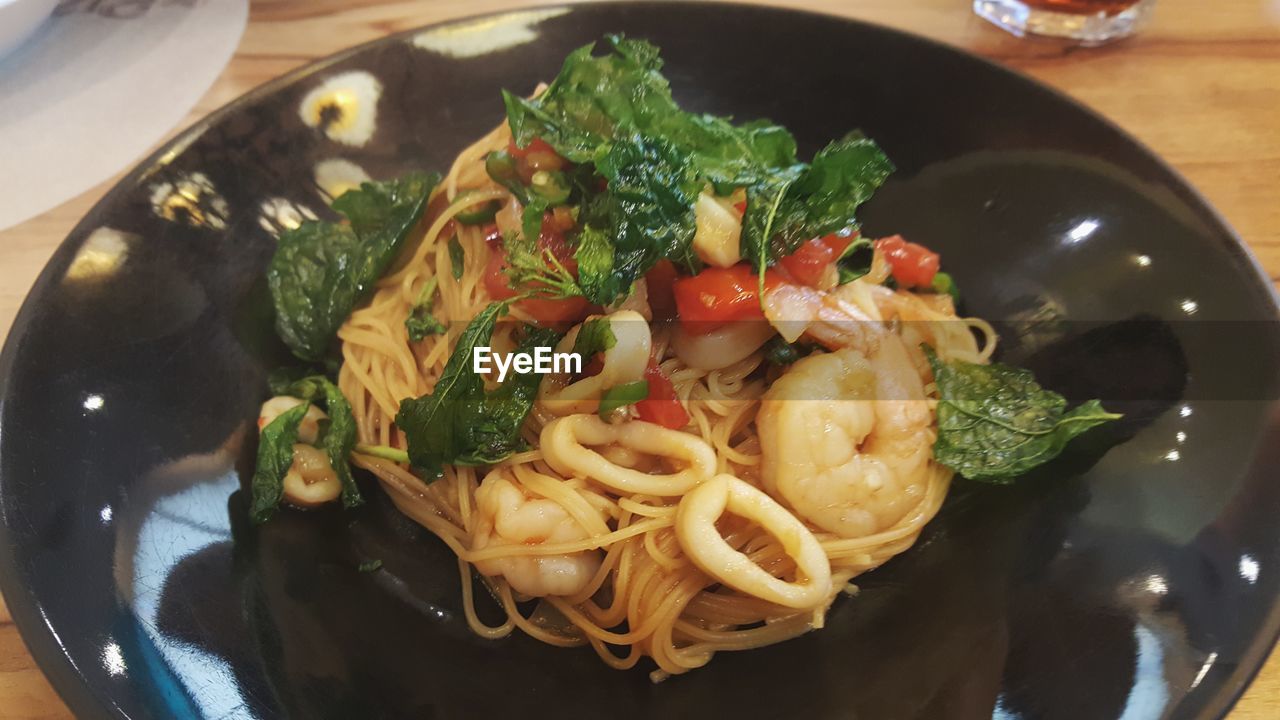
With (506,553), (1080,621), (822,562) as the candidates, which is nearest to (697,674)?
(822,562)

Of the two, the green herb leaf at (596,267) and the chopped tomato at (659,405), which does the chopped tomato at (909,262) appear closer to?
the chopped tomato at (659,405)

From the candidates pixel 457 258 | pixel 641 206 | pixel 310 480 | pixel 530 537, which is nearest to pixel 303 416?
pixel 310 480

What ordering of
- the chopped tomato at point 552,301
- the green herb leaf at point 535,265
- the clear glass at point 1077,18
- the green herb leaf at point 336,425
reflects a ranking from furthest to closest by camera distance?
the clear glass at point 1077,18, the green herb leaf at point 336,425, the chopped tomato at point 552,301, the green herb leaf at point 535,265

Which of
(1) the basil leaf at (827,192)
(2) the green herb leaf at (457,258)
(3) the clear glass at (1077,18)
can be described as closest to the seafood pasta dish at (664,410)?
(1) the basil leaf at (827,192)

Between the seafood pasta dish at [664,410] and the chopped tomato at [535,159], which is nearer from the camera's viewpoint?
the seafood pasta dish at [664,410]

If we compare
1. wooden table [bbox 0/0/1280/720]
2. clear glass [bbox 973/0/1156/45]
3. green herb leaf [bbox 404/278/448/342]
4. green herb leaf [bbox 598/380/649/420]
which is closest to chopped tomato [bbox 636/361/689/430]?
green herb leaf [bbox 598/380/649/420]

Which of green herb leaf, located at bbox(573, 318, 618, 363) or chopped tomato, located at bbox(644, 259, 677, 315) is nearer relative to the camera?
green herb leaf, located at bbox(573, 318, 618, 363)

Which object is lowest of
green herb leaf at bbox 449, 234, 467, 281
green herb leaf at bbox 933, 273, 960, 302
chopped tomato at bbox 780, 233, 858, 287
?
green herb leaf at bbox 933, 273, 960, 302

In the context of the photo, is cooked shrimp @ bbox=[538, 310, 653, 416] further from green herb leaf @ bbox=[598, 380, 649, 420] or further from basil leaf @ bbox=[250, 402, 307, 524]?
basil leaf @ bbox=[250, 402, 307, 524]
